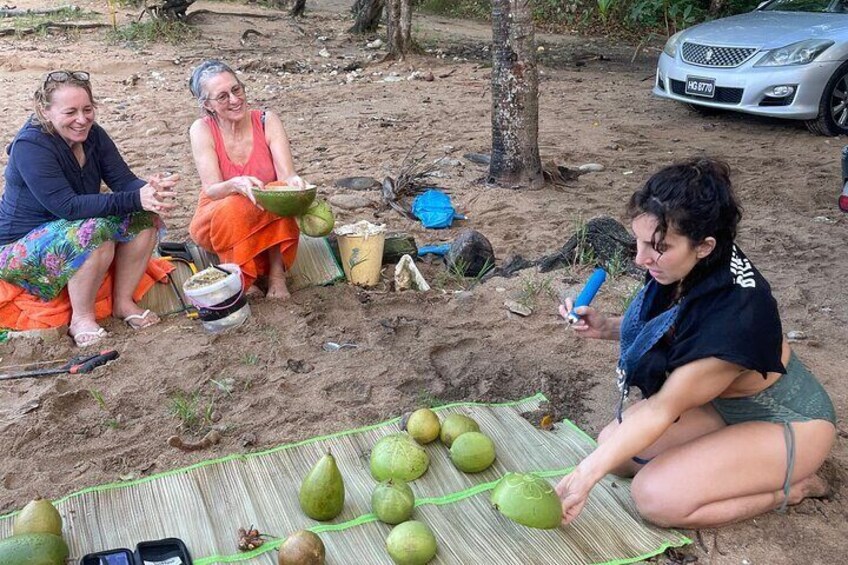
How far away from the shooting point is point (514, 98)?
621cm

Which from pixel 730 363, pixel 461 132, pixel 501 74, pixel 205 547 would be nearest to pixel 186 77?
pixel 461 132

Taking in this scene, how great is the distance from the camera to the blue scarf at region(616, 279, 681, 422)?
2.52m

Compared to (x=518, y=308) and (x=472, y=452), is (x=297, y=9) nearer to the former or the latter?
(x=518, y=308)

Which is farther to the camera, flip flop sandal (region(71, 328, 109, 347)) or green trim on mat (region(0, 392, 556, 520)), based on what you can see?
flip flop sandal (region(71, 328, 109, 347))

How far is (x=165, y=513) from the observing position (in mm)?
2848

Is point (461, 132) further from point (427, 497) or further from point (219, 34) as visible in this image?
point (219, 34)

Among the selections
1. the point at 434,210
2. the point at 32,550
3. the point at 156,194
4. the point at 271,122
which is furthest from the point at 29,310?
the point at 434,210

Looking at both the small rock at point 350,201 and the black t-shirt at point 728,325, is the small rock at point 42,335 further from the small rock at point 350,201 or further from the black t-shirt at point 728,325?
the black t-shirt at point 728,325

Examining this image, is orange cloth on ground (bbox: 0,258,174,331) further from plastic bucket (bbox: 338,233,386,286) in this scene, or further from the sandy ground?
plastic bucket (bbox: 338,233,386,286)

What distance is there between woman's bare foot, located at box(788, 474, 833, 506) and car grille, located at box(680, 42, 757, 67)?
6.07 m

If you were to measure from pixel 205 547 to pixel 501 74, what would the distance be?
4500 millimetres

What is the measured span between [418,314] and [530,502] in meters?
1.98

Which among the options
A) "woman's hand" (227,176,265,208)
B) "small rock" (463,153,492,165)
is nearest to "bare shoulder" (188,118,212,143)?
"woman's hand" (227,176,265,208)

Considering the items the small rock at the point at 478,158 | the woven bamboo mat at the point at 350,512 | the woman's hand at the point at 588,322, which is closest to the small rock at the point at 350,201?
the small rock at the point at 478,158
